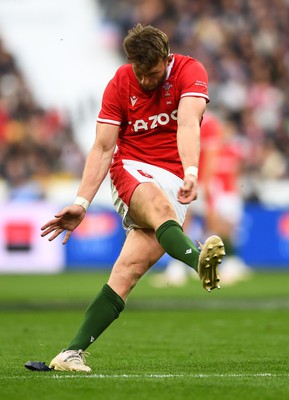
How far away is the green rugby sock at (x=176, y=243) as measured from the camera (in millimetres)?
5582

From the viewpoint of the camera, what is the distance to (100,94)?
21031mm

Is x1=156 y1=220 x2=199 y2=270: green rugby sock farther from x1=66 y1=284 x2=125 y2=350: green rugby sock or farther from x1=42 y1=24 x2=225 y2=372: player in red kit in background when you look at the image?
x1=66 y1=284 x2=125 y2=350: green rugby sock

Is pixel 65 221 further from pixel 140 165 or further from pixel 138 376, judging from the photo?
pixel 138 376

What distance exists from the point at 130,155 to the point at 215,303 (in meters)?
5.88

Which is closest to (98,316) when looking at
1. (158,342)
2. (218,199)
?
(158,342)

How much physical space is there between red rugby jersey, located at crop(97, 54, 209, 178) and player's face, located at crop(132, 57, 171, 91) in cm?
7

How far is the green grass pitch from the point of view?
16.6ft

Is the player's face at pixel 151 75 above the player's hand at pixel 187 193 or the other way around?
above

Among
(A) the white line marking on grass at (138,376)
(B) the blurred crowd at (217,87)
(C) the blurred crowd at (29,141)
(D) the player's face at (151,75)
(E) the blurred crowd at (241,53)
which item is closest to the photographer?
(A) the white line marking on grass at (138,376)

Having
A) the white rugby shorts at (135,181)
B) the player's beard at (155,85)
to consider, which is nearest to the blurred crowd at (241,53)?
the white rugby shorts at (135,181)

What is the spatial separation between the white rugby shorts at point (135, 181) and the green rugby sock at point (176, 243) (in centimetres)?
26

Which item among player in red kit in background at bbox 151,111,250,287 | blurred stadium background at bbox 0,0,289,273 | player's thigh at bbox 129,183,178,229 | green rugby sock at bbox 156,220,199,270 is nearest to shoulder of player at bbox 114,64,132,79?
player's thigh at bbox 129,183,178,229

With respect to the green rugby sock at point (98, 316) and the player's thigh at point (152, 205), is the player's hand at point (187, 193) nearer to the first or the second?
the player's thigh at point (152, 205)

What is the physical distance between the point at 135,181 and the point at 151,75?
60 cm
